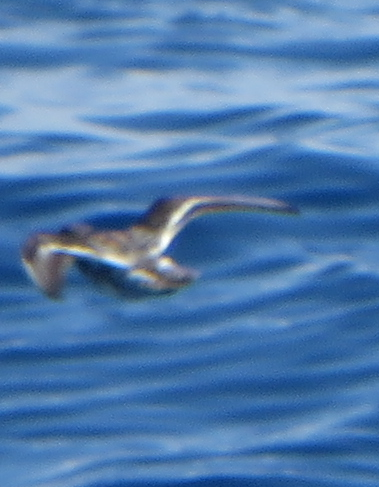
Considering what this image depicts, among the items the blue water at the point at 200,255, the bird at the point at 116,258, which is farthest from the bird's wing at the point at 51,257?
the blue water at the point at 200,255

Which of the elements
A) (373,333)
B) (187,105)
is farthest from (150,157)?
(373,333)

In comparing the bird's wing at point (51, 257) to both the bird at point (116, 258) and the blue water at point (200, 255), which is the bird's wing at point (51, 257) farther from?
the blue water at point (200, 255)

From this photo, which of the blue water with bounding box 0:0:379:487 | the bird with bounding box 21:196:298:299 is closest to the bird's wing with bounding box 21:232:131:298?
the bird with bounding box 21:196:298:299

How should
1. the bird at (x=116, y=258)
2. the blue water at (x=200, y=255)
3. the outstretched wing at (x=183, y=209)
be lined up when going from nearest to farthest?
the blue water at (x=200, y=255) → the bird at (x=116, y=258) → the outstretched wing at (x=183, y=209)

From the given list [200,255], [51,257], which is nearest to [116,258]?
[51,257]

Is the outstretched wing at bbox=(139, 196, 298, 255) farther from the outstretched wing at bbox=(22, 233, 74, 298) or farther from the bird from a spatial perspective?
the outstretched wing at bbox=(22, 233, 74, 298)

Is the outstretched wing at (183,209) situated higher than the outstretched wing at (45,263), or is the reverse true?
the outstretched wing at (183,209)
